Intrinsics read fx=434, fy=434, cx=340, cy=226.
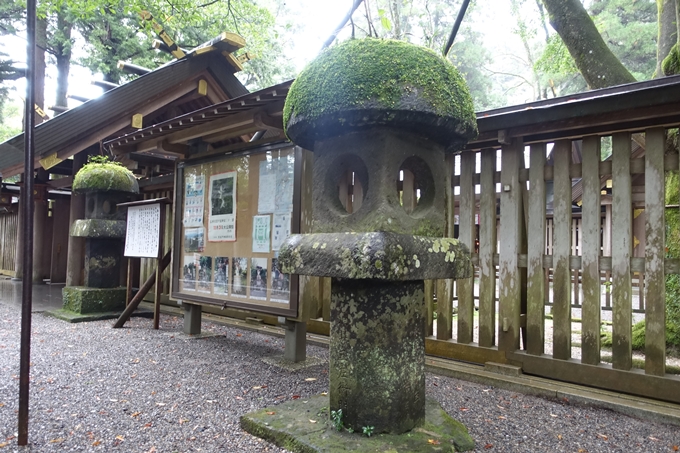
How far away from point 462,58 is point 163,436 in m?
24.6

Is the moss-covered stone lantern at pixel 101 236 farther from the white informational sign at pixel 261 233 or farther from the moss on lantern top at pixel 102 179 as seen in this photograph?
the white informational sign at pixel 261 233

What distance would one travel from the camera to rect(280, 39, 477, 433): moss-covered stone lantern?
259 centimetres

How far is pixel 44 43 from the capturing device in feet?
46.8

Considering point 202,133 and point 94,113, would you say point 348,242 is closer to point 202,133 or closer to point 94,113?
point 202,133

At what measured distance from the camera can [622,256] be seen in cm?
403

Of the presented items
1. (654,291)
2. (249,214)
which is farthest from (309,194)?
(654,291)

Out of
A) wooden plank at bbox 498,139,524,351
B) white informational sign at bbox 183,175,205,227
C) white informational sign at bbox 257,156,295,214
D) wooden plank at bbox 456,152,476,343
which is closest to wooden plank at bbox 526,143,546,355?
wooden plank at bbox 498,139,524,351

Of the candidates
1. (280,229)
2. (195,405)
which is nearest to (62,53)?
(280,229)

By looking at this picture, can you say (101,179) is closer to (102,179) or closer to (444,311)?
(102,179)

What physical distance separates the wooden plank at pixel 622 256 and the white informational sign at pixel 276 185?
3.31 m

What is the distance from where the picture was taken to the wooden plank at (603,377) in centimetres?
376

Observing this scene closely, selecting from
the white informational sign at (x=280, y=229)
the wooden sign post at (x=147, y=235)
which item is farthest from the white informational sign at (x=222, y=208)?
the wooden sign post at (x=147, y=235)

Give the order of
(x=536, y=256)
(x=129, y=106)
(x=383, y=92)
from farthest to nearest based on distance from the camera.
Result: (x=129, y=106) → (x=536, y=256) → (x=383, y=92)

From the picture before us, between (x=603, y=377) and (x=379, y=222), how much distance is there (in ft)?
9.78
